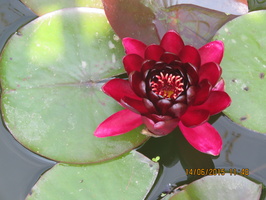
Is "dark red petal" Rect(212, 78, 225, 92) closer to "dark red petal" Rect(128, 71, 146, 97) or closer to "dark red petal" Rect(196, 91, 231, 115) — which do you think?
"dark red petal" Rect(196, 91, 231, 115)

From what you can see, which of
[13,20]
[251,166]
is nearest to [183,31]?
[251,166]

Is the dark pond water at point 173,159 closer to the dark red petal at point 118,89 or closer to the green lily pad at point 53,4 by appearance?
the dark red petal at point 118,89

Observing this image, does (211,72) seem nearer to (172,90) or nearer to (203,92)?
(203,92)

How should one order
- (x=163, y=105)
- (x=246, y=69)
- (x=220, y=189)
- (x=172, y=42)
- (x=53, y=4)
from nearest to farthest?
(x=163, y=105)
(x=172, y=42)
(x=220, y=189)
(x=246, y=69)
(x=53, y=4)

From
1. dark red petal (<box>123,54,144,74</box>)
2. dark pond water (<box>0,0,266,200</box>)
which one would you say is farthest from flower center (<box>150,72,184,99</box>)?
dark pond water (<box>0,0,266,200</box>)

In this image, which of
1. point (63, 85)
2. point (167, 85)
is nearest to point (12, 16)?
point (63, 85)

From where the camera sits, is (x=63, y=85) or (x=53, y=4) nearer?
(x=63, y=85)

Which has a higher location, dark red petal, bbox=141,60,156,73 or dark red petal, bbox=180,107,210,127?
dark red petal, bbox=141,60,156,73
